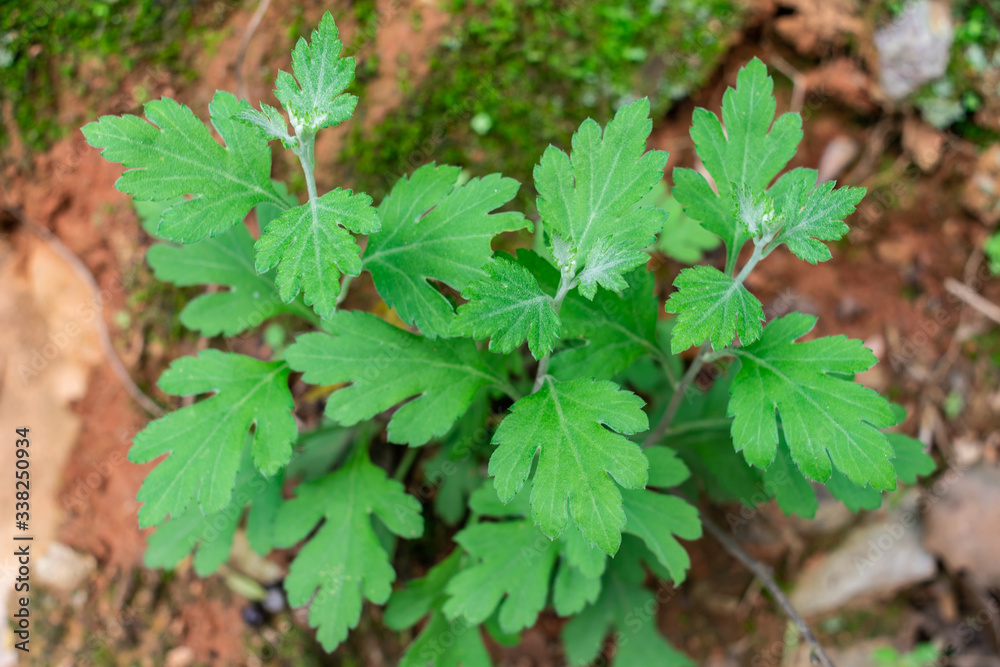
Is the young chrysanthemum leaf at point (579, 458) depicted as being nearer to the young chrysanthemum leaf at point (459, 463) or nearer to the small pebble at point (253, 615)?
the young chrysanthemum leaf at point (459, 463)

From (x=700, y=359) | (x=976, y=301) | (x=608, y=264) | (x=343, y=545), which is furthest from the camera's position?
(x=976, y=301)

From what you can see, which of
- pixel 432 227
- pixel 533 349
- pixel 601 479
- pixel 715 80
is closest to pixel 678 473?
pixel 601 479

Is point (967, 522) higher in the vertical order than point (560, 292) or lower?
lower

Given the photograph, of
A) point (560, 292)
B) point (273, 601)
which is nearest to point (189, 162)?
point (560, 292)

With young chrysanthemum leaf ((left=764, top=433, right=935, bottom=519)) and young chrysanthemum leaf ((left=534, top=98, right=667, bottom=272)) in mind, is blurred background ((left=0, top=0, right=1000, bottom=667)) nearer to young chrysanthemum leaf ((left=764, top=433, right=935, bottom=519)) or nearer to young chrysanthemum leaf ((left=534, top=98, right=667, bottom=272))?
young chrysanthemum leaf ((left=764, top=433, right=935, bottom=519))

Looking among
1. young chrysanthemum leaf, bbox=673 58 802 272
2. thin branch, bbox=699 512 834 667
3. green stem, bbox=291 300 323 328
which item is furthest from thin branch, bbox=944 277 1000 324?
green stem, bbox=291 300 323 328

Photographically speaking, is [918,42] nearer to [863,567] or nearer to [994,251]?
[994,251]

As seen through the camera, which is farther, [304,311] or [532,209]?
[532,209]
